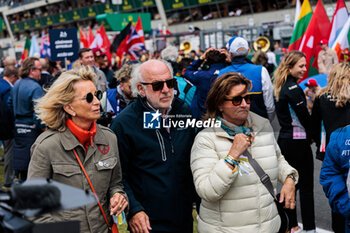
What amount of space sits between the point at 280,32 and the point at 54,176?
18.9 metres

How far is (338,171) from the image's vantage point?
3203mm

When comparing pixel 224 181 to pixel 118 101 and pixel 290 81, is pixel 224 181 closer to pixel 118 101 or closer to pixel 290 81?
pixel 290 81

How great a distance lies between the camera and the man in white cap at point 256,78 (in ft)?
16.5

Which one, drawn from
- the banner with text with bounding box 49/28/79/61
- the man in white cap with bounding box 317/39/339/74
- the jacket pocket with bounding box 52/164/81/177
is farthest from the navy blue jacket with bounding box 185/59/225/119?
the banner with text with bounding box 49/28/79/61

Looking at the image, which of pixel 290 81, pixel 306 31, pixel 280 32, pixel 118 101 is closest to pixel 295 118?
pixel 290 81

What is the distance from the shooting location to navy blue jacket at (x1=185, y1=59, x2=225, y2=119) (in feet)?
18.6

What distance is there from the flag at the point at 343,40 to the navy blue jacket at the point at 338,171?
540 cm

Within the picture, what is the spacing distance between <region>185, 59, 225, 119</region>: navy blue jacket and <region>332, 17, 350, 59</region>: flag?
3.31 m

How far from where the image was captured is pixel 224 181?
2.68m

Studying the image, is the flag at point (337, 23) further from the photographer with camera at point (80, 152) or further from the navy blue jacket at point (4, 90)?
the photographer with camera at point (80, 152)

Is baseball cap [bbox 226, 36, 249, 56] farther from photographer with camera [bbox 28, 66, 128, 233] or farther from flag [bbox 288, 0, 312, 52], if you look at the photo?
flag [bbox 288, 0, 312, 52]

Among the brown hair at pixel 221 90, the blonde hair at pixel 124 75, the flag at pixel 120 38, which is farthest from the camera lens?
the flag at pixel 120 38

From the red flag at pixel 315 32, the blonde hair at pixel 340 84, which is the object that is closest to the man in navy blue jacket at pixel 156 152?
the blonde hair at pixel 340 84

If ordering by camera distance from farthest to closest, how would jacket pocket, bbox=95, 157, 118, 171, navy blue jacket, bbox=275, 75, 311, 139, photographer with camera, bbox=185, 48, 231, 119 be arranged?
photographer with camera, bbox=185, 48, 231, 119 < navy blue jacket, bbox=275, 75, 311, 139 < jacket pocket, bbox=95, 157, 118, 171
